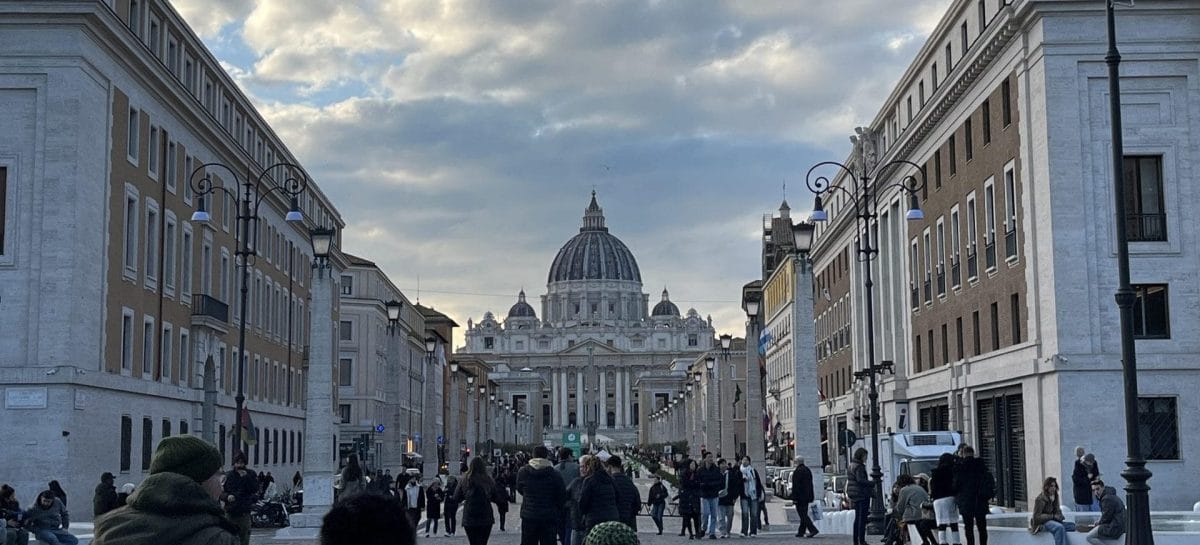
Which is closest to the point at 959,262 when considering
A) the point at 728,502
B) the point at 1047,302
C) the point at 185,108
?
the point at 1047,302

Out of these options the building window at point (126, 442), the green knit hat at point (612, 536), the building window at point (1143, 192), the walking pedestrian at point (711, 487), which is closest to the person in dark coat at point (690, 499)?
the walking pedestrian at point (711, 487)

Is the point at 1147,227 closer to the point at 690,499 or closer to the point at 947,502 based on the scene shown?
the point at 690,499

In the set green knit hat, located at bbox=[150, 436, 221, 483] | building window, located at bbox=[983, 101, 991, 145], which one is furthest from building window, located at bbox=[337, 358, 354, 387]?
green knit hat, located at bbox=[150, 436, 221, 483]

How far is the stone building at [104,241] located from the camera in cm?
3450

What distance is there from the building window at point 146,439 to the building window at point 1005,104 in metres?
25.0

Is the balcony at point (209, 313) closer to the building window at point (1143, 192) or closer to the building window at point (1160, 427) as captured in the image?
the building window at point (1143, 192)

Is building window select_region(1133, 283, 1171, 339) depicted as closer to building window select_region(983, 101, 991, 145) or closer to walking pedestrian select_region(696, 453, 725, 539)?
building window select_region(983, 101, 991, 145)

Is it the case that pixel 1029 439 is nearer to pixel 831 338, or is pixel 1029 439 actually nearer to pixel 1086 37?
pixel 1086 37

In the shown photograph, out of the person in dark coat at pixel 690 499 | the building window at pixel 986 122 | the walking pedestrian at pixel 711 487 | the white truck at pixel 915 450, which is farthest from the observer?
the building window at pixel 986 122

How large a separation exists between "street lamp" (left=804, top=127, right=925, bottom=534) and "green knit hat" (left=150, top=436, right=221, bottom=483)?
24.0 m

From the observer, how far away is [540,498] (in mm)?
17219

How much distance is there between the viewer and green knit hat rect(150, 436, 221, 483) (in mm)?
5637

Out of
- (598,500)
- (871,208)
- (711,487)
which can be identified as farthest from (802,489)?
(871,208)

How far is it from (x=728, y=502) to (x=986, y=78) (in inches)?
654
